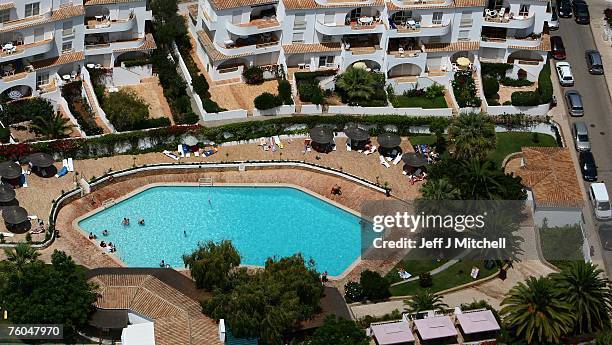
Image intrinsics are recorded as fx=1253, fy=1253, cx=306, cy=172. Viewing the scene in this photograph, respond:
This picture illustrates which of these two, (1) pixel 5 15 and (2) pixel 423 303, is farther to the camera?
(1) pixel 5 15

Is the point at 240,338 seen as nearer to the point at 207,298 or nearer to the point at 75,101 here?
the point at 207,298

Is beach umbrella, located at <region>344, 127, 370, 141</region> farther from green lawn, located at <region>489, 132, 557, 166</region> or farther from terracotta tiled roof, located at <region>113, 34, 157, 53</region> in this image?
terracotta tiled roof, located at <region>113, 34, 157, 53</region>

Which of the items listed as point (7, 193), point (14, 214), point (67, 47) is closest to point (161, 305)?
point (14, 214)

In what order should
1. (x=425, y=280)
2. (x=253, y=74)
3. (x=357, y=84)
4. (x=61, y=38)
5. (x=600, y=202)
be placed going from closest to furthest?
(x=425, y=280) < (x=600, y=202) < (x=61, y=38) < (x=357, y=84) < (x=253, y=74)

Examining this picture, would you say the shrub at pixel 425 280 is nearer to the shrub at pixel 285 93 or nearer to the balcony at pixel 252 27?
the shrub at pixel 285 93

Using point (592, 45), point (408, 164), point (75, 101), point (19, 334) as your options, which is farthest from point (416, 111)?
point (19, 334)

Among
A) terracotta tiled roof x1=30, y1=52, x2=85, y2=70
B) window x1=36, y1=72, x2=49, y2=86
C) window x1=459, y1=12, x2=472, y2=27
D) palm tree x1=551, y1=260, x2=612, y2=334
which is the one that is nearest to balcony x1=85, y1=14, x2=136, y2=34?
terracotta tiled roof x1=30, y1=52, x2=85, y2=70

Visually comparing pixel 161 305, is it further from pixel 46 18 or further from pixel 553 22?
pixel 553 22
